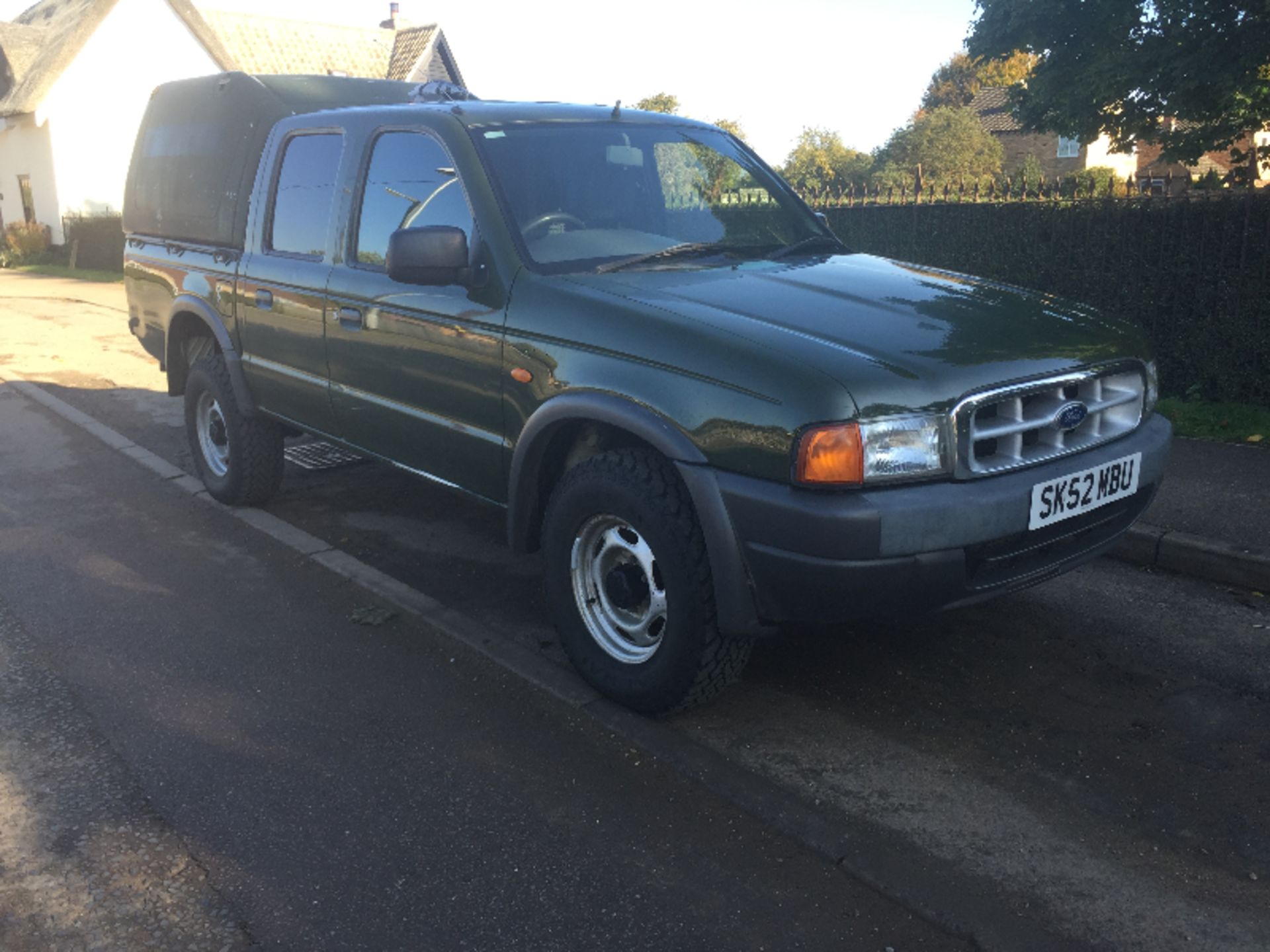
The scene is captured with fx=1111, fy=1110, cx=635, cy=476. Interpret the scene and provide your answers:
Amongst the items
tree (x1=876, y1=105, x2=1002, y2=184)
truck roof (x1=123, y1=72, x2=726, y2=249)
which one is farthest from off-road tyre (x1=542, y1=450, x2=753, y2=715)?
tree (x1=876, y1=105, x2=1002, y2=184)

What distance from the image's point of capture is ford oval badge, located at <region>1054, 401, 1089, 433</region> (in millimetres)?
3488

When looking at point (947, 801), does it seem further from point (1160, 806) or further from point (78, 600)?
point (78, 600)

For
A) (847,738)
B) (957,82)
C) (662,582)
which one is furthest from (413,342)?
(957,82)

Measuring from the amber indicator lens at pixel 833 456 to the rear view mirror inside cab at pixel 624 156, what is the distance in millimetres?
1905

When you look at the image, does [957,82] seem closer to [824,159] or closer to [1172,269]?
[824,159]

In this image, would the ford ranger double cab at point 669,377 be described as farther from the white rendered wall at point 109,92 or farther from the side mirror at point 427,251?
the white rendered wall at point 109,92

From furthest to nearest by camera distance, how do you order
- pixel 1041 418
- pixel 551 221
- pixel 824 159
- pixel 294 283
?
1. pixel 824 159
2. pixel 294 283
3. pixel 551 221
4. pixel 1041 418

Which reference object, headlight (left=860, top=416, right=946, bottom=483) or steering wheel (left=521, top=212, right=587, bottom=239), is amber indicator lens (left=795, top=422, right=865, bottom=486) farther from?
steering wheel (left=521, top=212, right=587, bottom=239)

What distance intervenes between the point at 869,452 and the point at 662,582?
2.76 feet

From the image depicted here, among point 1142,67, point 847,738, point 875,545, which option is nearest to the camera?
point 875,545

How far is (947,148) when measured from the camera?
42.5 metres

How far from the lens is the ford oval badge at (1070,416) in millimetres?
3488

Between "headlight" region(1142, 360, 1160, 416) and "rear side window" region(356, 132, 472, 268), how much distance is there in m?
2.53

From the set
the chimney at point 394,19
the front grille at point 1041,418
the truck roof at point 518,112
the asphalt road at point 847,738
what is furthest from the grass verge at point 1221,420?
the chimney at point 394,19
